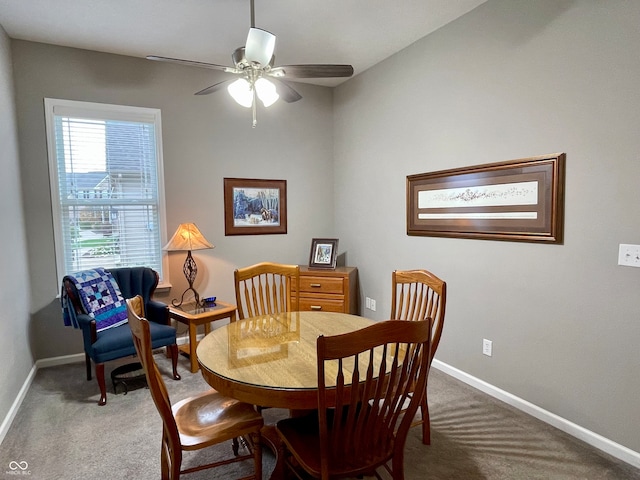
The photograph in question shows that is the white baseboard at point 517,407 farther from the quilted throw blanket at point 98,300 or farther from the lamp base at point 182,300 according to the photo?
the lamp base at point 182,300

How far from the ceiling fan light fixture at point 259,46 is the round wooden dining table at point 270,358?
1468mm

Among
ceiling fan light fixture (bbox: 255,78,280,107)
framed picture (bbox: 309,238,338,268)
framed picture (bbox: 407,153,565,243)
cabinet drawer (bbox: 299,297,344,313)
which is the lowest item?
cabinet drawer (bbox: 299,297,344,313)

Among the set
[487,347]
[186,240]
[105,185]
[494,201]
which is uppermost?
[105,185]

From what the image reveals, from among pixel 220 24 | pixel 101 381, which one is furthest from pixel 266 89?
pixel 101 381

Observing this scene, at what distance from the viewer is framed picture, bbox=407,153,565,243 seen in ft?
7.62

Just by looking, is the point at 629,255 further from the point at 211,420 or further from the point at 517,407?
the point at 211,420

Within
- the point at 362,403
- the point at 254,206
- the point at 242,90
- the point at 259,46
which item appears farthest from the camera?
the point at 254,206

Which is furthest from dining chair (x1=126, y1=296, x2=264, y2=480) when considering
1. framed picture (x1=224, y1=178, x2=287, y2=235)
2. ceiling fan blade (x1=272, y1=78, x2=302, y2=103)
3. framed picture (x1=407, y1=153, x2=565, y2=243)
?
framed picture (x1=224, y1=178, x2=287, y2=235)

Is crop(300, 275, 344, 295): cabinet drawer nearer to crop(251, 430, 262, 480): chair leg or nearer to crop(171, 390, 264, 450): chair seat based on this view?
crop(171, 390, 264, 450): chair seat

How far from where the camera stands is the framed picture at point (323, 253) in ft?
13.5

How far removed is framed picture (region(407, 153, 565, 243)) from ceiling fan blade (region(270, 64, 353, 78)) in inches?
47.7

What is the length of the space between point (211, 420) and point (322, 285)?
2.24 meters

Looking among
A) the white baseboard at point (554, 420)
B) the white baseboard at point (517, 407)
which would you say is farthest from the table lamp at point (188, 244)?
the white baseboard at point (554, 420)

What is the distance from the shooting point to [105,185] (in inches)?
135
